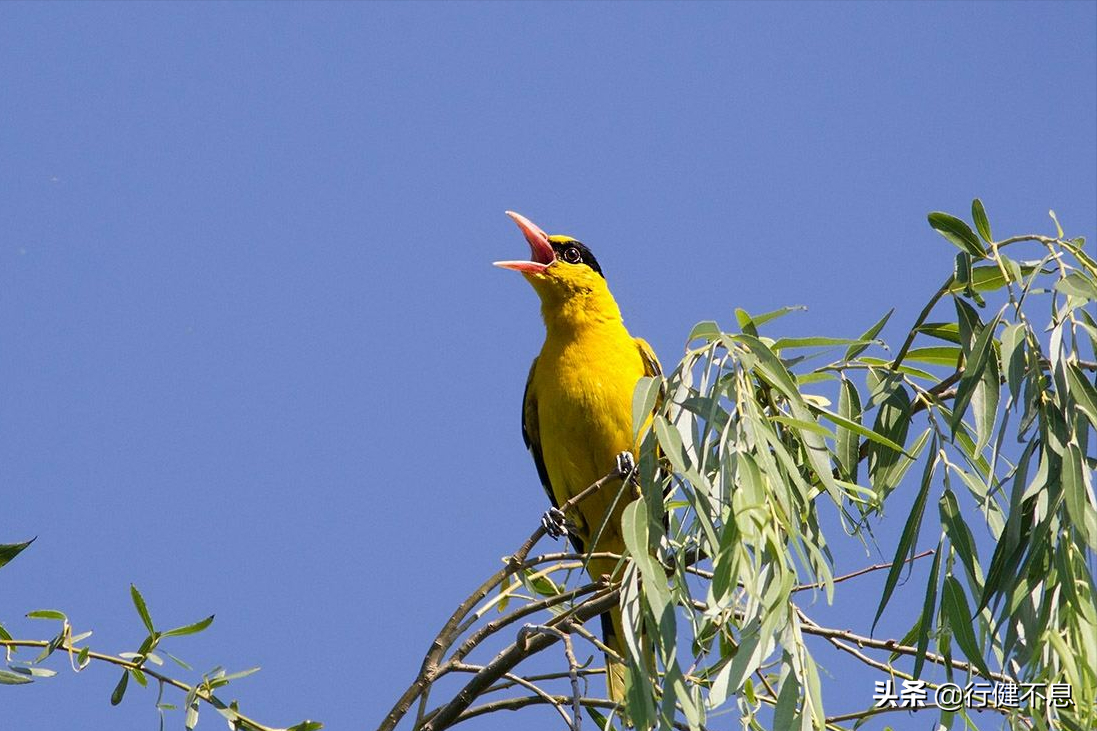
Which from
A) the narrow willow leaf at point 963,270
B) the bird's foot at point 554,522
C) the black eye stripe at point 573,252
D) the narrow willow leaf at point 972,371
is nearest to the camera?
the narrow willow leaf at point 972,371

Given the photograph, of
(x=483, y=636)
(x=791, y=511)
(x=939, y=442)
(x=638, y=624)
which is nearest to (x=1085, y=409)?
(x=939, y=442)

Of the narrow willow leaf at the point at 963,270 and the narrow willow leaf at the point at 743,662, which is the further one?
the narrow willow leaf at the point at 963,270

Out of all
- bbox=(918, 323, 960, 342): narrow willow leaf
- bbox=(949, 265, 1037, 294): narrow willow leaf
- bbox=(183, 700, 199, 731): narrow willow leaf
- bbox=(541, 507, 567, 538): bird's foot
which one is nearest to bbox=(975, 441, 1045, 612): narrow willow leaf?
bbox=(949, 265, 1037, 294): narrow willow leaf

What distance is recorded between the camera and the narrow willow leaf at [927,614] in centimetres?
241

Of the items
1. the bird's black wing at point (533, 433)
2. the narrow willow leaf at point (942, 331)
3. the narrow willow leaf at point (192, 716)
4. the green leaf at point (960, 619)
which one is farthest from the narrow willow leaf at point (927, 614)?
the bird's black wing at point (533, 433)

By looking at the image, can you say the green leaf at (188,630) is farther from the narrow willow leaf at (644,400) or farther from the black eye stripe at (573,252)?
the black eye stripe at (573,252)

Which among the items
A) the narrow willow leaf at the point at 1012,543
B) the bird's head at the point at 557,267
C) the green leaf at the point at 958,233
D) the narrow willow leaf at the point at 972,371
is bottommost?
the narrow willow leaf at the point at 1012,543

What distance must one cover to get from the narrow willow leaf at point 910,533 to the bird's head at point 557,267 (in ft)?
8.86

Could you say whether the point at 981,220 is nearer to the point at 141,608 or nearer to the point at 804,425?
the point at 804,425

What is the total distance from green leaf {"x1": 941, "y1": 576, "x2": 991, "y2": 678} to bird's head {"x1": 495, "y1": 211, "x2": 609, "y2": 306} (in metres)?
2.80

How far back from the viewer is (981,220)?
2.63 meters

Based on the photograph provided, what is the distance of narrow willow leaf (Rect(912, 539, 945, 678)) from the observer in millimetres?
2412

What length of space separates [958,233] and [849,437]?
1.71ft

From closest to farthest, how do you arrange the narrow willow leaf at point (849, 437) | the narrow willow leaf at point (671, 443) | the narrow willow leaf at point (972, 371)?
the narrow willow leaf at point (671, 443) < the narrow willow leaf at point (972, 371) < the narrow willow leaf at point (849, 437)
